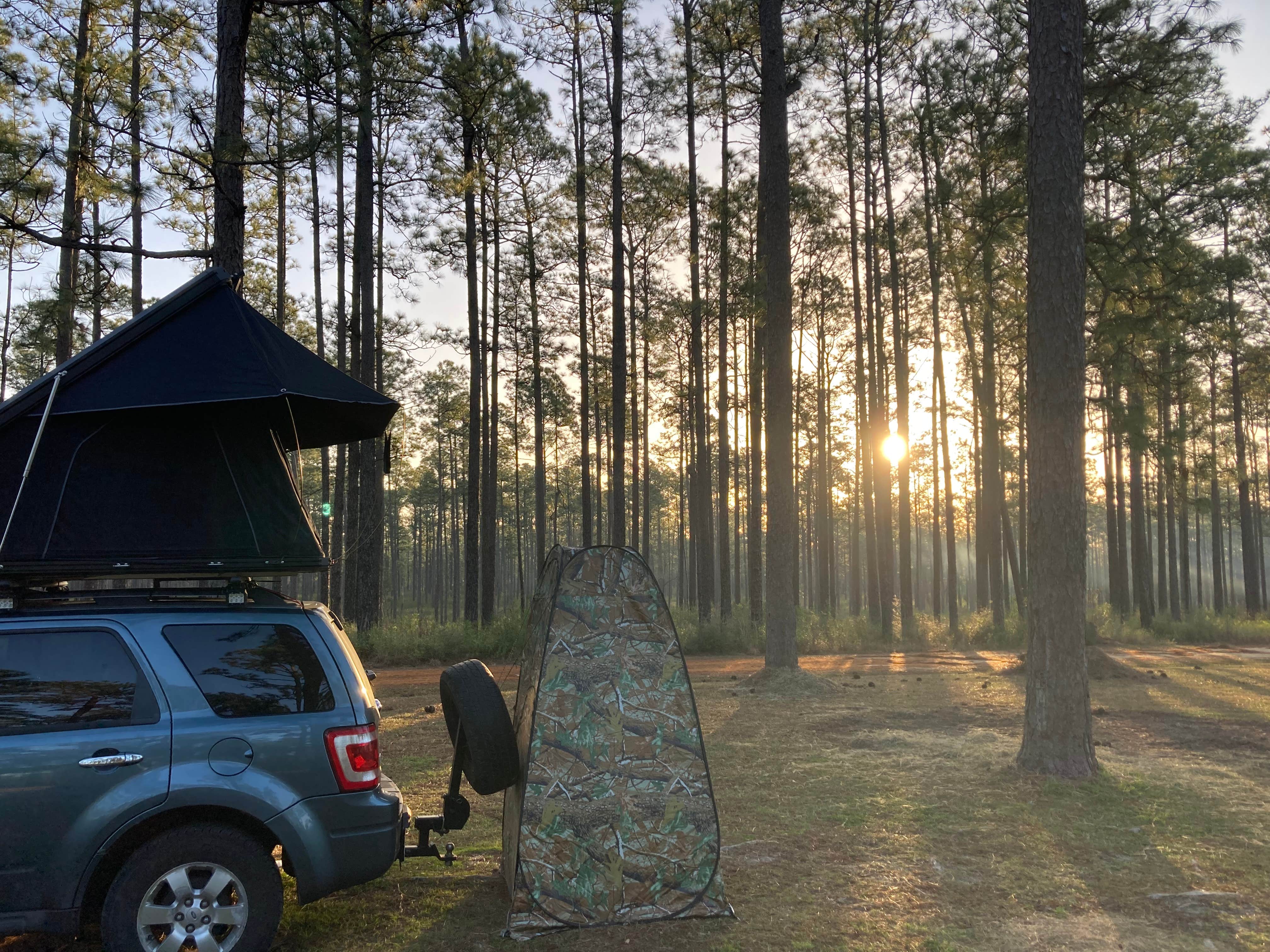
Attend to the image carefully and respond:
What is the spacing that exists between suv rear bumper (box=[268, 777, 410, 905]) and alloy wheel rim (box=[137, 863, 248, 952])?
28cm

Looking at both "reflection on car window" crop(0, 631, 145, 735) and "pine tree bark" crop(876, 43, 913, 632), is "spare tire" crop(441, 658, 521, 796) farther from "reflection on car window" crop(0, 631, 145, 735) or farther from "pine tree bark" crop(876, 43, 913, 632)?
"pine tree bark" crop(876, 43, 913, 632)

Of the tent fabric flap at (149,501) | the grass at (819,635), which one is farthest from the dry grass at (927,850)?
the grass at (819,635)

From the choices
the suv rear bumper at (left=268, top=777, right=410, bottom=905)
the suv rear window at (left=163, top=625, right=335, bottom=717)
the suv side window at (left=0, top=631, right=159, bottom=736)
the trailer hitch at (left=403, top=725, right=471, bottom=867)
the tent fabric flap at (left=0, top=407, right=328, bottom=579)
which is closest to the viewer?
the suv side window at (left=0, top=631, right=159, bottom=736)

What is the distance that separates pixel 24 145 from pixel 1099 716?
1564 centimetres

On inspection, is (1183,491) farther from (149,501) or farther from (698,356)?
(149,501)

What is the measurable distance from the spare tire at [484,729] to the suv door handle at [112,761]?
1.55 meters

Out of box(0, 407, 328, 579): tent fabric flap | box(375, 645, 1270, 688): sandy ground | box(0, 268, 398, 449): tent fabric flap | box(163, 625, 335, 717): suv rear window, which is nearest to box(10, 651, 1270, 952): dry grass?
box(163, 625, 335, 717): suv rear window

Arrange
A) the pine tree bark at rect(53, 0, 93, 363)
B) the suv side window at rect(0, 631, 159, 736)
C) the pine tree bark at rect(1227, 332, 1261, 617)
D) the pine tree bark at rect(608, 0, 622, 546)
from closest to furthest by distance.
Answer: the suv side window at rect(0, 631, 159, 736), the pine tree bark at rect(53, 0, 93, 363), the pine tree bark at rect(608, 0, 622, 546), the pine tree bark at rect(1227, 332, 1261, 617)

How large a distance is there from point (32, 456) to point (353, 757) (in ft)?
7.58

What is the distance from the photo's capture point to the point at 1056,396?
7883 mm

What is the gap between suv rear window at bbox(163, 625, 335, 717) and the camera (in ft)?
13.5

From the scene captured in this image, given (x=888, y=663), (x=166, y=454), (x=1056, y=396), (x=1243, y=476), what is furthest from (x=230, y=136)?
(x=1243, y=476)

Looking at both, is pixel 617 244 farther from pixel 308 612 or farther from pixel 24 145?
pixel 308 612

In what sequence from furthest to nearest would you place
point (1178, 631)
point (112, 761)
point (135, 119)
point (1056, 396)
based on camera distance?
point (1178, 631), point (135, 119), point (1056, 396), point (112, 761)
